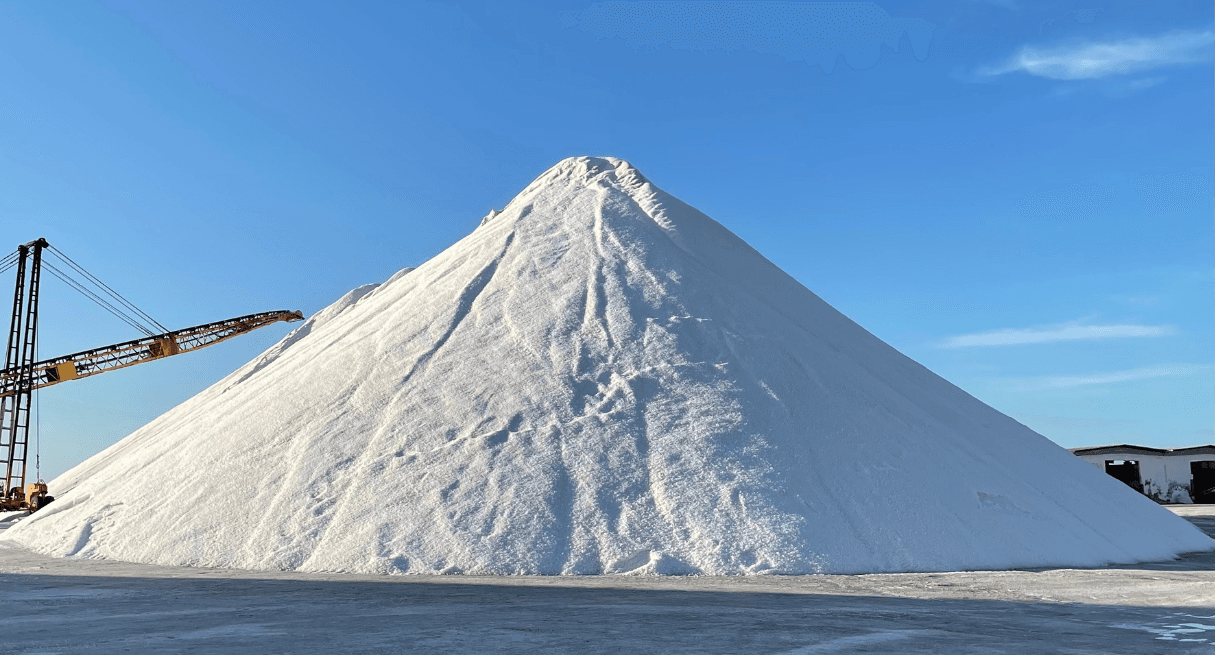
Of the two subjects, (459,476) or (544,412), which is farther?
(544,412)

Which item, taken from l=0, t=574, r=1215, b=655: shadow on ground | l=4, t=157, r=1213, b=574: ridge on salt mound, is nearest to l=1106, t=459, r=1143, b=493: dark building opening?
l=4, t=157, r=1213, b=574: ridge on salt mound

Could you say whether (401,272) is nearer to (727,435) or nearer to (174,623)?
(727,435)

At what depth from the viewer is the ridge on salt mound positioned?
Result: 991 cm

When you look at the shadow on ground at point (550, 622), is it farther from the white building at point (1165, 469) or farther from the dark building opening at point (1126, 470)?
the white building at point (1165, 469)

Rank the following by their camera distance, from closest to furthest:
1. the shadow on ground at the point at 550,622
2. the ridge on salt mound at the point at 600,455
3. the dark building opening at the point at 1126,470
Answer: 1. the shadow on ground at the point at 550,622
2. the ridge on salt mound at the point at 600,455
3. the dark building opening at the point at 1126,470

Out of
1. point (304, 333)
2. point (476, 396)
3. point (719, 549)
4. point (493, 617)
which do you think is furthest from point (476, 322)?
point (304, 333)

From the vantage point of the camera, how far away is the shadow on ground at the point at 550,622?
17.5ft

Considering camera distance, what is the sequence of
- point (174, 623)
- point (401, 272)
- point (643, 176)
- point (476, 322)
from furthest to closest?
1. point (401, 272)
2. point (643, 176)
3. point (476, 322)
4. point (174, 623)

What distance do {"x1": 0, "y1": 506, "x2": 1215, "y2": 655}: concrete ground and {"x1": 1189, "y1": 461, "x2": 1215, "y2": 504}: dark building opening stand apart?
24.6 m

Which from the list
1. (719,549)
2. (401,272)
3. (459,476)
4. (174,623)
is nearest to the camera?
(174,623)

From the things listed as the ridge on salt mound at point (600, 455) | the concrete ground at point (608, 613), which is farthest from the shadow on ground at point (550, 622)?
the ridge on salt mound at point (600, 455)

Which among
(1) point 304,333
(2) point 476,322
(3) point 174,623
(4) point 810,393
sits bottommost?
(3) point 174,623

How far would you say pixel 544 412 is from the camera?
11711 millimetres

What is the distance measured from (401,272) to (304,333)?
4.21m
